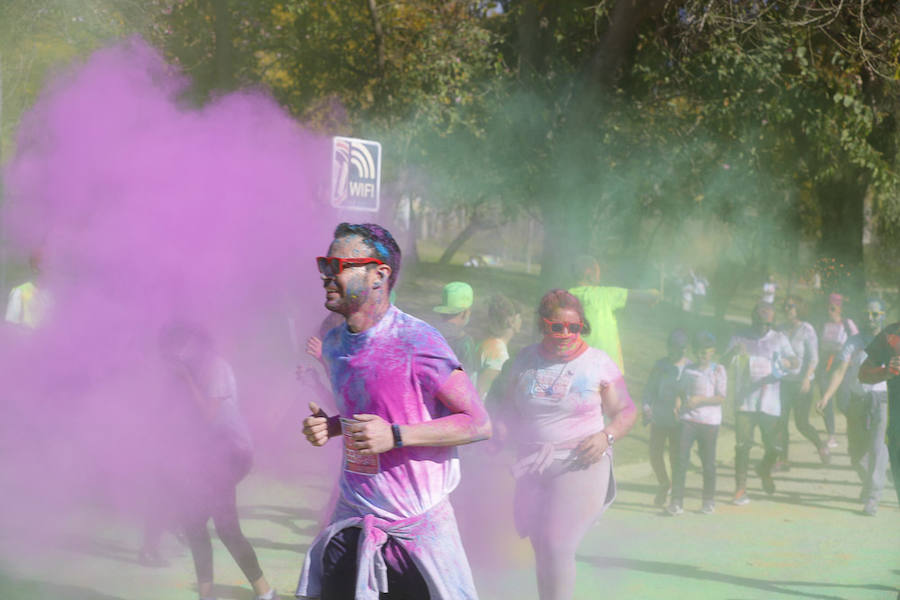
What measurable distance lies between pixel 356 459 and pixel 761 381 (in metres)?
5.93

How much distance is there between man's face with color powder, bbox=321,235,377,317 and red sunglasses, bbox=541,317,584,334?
1.61m

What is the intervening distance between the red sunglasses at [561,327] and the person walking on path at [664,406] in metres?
3.55

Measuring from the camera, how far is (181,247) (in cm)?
685

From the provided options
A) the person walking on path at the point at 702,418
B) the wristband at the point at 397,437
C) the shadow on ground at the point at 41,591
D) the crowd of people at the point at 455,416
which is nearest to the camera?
the wristband at the point at 397,437

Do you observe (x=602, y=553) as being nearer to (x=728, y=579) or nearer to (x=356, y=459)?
(x=728, y=579)

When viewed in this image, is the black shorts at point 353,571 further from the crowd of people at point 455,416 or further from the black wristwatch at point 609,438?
the black wristwatch at point 609,438

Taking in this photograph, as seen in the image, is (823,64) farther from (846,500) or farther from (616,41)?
(846,500)

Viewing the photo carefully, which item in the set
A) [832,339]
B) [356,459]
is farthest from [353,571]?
[832,339]

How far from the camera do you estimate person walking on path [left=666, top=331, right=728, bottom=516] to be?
25.1 ft

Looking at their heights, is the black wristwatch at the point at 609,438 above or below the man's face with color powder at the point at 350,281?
A: below

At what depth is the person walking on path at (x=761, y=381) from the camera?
8.18 meters

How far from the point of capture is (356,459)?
296 cm

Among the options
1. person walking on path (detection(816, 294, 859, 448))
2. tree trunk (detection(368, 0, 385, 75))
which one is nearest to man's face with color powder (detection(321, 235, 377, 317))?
person walking on path (detection(816, 294, 859, 448))

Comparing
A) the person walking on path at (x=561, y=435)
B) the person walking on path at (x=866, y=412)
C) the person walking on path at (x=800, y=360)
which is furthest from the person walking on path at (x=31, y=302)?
the person walking on path at (x=800, y=360)
